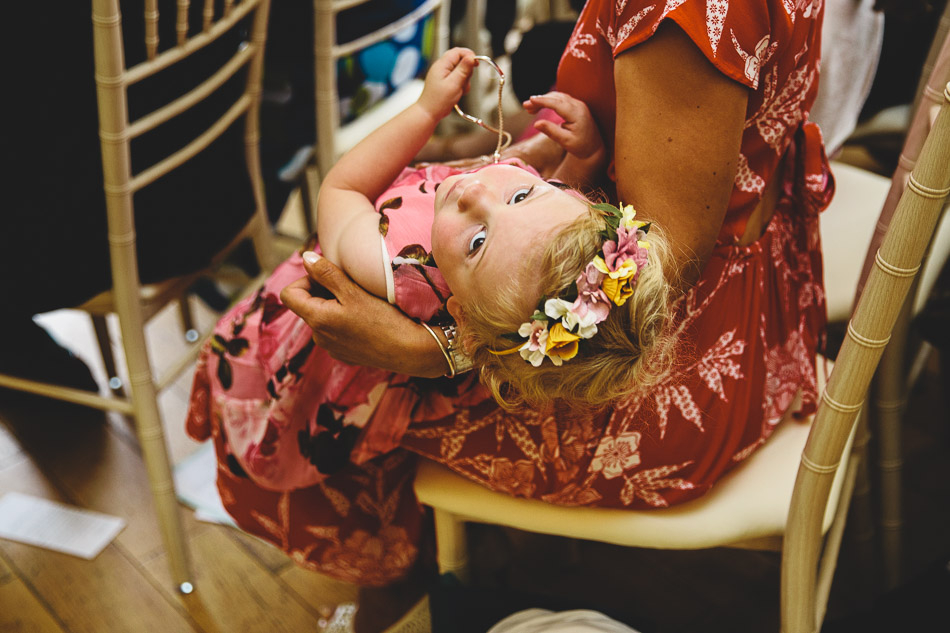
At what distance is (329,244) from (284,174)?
738 mm

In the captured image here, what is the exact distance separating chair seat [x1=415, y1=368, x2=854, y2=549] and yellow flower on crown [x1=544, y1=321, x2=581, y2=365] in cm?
27

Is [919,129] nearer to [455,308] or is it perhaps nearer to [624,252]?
[624,252]

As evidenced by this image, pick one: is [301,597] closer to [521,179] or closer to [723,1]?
[521,179]

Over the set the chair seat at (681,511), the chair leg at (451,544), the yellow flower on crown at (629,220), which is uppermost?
the yellow flower on crown at (629,220)

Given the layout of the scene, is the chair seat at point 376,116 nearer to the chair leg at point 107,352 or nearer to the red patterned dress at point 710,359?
the chair leg at point 107,352

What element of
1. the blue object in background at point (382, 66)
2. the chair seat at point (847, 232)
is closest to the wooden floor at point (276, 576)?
the chair seat at point (847, 232)

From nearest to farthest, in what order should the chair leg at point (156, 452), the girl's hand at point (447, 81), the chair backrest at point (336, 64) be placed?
the girl's hand at point (447, 81)
the chair leg at point (156, 452)
the chair backrest at point (336, 64)

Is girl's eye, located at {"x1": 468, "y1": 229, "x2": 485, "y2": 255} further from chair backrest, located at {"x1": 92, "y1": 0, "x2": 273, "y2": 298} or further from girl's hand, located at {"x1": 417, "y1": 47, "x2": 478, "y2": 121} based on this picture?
chair backrest, located at {"x1": 92, "y1": 0, "x2": 273, "y2": 298}

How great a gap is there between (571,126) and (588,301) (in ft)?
0.80

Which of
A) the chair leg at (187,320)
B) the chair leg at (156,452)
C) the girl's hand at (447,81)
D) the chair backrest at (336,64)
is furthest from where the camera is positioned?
the chair leg at (187,320)

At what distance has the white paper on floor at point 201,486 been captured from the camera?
1.53 meters

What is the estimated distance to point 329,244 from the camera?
938mm

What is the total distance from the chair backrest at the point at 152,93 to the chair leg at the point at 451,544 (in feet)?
1.81

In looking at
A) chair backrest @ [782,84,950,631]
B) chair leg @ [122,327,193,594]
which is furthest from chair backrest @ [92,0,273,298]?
chair backrest @ [782,84,950,631]
